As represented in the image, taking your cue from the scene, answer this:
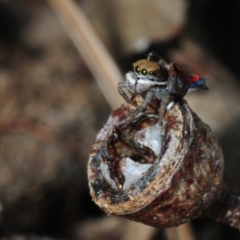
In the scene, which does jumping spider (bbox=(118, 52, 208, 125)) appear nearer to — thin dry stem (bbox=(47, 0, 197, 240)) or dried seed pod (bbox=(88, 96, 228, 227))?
dried seed pod (bbox=(88, 96, 228, 227))

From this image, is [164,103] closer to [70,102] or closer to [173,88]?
[173,88]

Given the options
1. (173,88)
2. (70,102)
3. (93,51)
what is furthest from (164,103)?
(70,102)

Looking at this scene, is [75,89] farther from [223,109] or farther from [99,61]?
[223,109]

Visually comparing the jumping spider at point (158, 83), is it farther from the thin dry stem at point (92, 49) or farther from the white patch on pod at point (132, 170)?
the thin dry stem at point (92, 49)

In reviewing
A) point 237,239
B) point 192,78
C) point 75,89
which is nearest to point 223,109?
point 237,239

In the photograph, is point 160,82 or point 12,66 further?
point 12,66

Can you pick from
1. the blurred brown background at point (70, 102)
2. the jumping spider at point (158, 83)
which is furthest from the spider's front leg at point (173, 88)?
the blurred brown background at point (70, 102)
